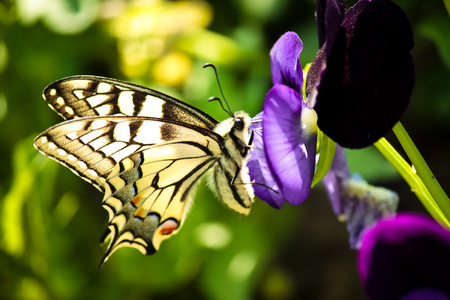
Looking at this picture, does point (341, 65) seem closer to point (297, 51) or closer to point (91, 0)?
point (297, 51)

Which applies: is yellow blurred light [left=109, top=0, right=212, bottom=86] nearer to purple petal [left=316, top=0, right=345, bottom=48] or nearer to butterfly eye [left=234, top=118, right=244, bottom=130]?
butterfly eye [left=234, top=118, right=244, bottom=130]

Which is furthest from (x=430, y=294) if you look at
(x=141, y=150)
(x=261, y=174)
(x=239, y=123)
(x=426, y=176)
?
(x=141, y=150)

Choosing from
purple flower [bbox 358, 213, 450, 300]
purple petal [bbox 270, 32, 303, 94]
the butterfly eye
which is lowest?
the butterfly eye

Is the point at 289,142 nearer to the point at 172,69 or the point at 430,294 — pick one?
the point at 430,294

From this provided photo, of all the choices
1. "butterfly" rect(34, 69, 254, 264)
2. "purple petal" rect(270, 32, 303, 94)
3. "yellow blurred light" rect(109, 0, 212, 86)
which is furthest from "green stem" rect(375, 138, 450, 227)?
"yellow blurred light" rect(109, 0, 212, 86)

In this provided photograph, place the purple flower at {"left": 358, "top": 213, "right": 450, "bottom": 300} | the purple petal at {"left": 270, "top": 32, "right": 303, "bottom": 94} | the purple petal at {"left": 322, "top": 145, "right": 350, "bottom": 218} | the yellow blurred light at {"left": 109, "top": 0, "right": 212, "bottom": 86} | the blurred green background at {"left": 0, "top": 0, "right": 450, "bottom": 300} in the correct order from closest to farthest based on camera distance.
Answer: the purple flower at {"left": 358, "top": 213, "right": 450, "bottom": 300}
the purple petal at {"left": 270, "top": 32, "right": 303, "bottom": 94}
the purple petal at {"left": 322, "top": 145, "right": 350, "bottom": 218}
the blurred green background at {"left": 0, "top": 0, "right": 450, "bottom": 300}
the yellow blurred light at {"left": 109, "top": 0, "right": 212, "bottom": 86}

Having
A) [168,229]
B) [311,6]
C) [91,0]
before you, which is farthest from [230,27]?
[168,229]
